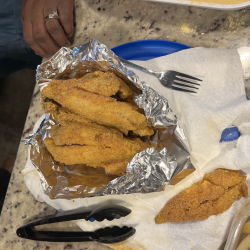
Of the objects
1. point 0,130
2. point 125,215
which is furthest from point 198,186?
point 0,130

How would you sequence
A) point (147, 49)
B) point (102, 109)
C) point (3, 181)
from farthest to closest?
point (3, 181) → point (147, 49) → point (102, 109)

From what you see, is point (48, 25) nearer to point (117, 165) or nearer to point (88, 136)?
point (88, 136)

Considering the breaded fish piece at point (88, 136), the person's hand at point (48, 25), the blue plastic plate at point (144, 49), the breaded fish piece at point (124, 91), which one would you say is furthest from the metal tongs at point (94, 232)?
the person's hand at point (48, 25)

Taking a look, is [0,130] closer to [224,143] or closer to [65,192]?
[65,192]

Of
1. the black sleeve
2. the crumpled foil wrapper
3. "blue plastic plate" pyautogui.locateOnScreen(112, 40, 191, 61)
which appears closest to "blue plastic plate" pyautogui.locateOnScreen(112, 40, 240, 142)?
"blue plastic plate" pyautogui.locateOnScreen(112, 40, 191, 61)

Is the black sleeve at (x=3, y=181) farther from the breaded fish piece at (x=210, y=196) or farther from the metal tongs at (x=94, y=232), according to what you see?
the breaded fish piece at (x=210, y=196)

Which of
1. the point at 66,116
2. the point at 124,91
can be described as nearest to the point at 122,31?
the point at 124,91
